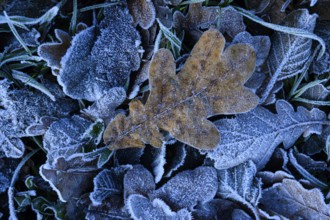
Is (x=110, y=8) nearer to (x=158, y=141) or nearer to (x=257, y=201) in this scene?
(x=158, y=141)

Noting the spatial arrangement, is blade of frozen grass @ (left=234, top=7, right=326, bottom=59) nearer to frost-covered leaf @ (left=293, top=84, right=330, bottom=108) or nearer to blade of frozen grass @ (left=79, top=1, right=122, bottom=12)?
frost-covered leaf @ (left=293, top=84, right=330, bottom=108)

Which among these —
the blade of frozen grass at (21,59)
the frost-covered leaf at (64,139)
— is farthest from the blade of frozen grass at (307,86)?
the blade of frozen grass at (21,59)

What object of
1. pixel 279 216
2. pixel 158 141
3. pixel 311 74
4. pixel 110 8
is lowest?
pixel 279 216

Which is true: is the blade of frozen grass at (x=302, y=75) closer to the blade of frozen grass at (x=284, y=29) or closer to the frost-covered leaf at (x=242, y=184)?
the blade of frozen grass at (x=284, y=29)

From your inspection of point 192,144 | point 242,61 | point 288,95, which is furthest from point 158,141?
point 288,95

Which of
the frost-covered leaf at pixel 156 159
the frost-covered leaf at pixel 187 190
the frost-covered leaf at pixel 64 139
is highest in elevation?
the frost-covered leaf at pixel 64 139
